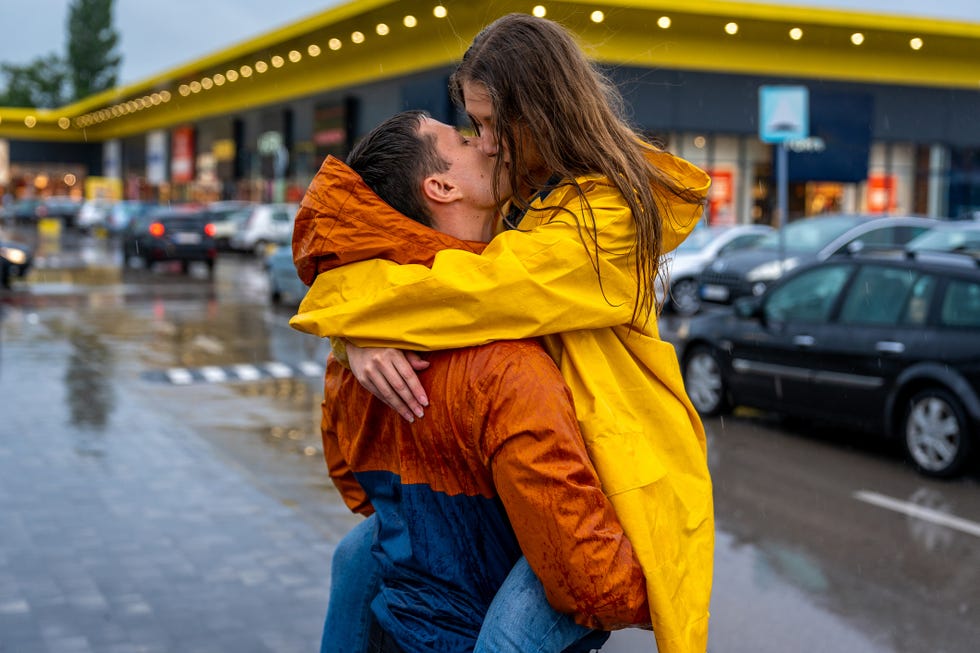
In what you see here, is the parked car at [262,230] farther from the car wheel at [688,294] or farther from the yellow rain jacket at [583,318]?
the yellow rain jacket at [583,318]

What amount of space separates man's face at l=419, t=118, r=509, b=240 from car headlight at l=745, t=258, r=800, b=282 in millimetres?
17149

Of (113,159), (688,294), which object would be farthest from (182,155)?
(688,294)

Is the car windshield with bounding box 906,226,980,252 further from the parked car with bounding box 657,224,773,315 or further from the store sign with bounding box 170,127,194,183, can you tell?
the store sign with bounding box 170,127,194,183

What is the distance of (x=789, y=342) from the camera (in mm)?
9750

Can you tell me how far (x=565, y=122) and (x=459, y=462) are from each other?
591mm

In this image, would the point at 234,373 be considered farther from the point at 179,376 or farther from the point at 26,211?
the point at 26,211

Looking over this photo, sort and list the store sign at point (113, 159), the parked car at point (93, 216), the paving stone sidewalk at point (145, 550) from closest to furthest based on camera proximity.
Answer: the paving stone sidewalk at point (145, 550) → the parked car at point (93, 216) → the store sign at point (113, 159)

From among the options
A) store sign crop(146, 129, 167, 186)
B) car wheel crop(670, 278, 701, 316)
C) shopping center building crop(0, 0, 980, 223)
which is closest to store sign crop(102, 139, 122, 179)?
store sign crop(146, 129, 167, 186)

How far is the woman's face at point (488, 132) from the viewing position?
6.77 ft

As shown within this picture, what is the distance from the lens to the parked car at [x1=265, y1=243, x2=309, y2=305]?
20.2 m

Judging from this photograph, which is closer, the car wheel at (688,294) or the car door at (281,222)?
the car wheel at (688,294)

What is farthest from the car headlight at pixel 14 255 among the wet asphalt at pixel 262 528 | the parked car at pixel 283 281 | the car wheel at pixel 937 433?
the car wheel at pixel 937 433

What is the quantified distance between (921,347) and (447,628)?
7205 millimetres

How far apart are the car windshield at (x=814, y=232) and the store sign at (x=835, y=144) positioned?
559 inches
